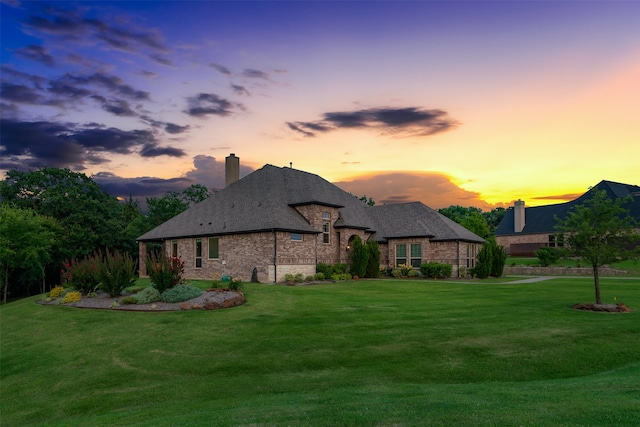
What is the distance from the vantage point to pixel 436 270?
3297cm

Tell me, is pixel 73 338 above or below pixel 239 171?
below

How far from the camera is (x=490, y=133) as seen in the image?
89.6 ft

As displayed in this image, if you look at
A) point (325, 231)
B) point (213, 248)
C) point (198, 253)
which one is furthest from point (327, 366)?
point (198, 253)

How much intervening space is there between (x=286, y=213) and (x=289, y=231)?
2488 millimetres

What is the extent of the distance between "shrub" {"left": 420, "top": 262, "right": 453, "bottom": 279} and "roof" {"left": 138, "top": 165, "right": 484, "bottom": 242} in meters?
2.57

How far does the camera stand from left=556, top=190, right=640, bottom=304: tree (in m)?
16.5

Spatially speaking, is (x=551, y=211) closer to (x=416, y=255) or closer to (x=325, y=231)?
(x=416, y=255)

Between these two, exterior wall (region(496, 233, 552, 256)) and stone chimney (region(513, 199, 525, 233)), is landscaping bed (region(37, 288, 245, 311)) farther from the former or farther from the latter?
stone chimney (region(513, 199, 525, 233))

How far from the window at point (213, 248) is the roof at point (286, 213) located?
0.53 metres

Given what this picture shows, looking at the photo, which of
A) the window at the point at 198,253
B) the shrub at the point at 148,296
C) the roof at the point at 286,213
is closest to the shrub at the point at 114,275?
the shrub at the point at 148,296

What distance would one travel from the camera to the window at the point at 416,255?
35531mm

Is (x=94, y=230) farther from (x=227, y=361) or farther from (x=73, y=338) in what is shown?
(x=227, y=361)

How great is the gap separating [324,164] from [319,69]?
22172mm

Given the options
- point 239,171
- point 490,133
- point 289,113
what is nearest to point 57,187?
point 239,171
